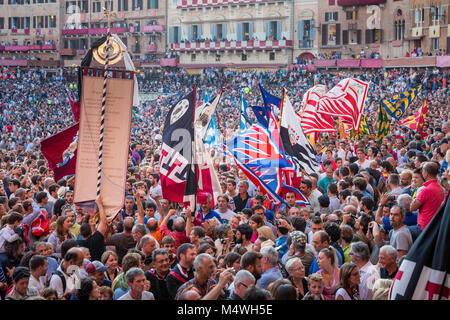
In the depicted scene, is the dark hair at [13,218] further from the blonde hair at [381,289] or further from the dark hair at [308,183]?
the dark hair at [308,183]

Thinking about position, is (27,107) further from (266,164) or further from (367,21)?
(266,164)

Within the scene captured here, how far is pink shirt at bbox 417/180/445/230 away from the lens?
823 cm

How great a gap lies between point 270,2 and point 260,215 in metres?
51.4

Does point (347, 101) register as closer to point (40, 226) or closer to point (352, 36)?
point (40, 226)

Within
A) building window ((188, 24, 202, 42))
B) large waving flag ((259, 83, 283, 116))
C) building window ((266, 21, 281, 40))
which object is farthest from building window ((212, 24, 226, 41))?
A: large waving flag ((259, 83, 283, 116))

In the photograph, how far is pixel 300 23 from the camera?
187ft

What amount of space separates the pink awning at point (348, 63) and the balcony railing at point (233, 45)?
25.1ft

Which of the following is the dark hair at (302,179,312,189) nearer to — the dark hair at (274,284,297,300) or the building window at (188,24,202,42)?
the dark hair at (274,284,297,300)

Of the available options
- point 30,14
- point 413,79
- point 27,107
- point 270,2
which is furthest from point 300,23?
point 30,14

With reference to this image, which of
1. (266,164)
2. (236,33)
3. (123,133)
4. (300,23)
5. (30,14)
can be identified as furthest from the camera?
(30,14)

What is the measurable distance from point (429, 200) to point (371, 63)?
137 ft

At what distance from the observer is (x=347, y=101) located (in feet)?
57.9

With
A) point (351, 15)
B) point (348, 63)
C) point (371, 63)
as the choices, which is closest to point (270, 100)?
point (371, 63)

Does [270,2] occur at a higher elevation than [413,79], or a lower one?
higher
